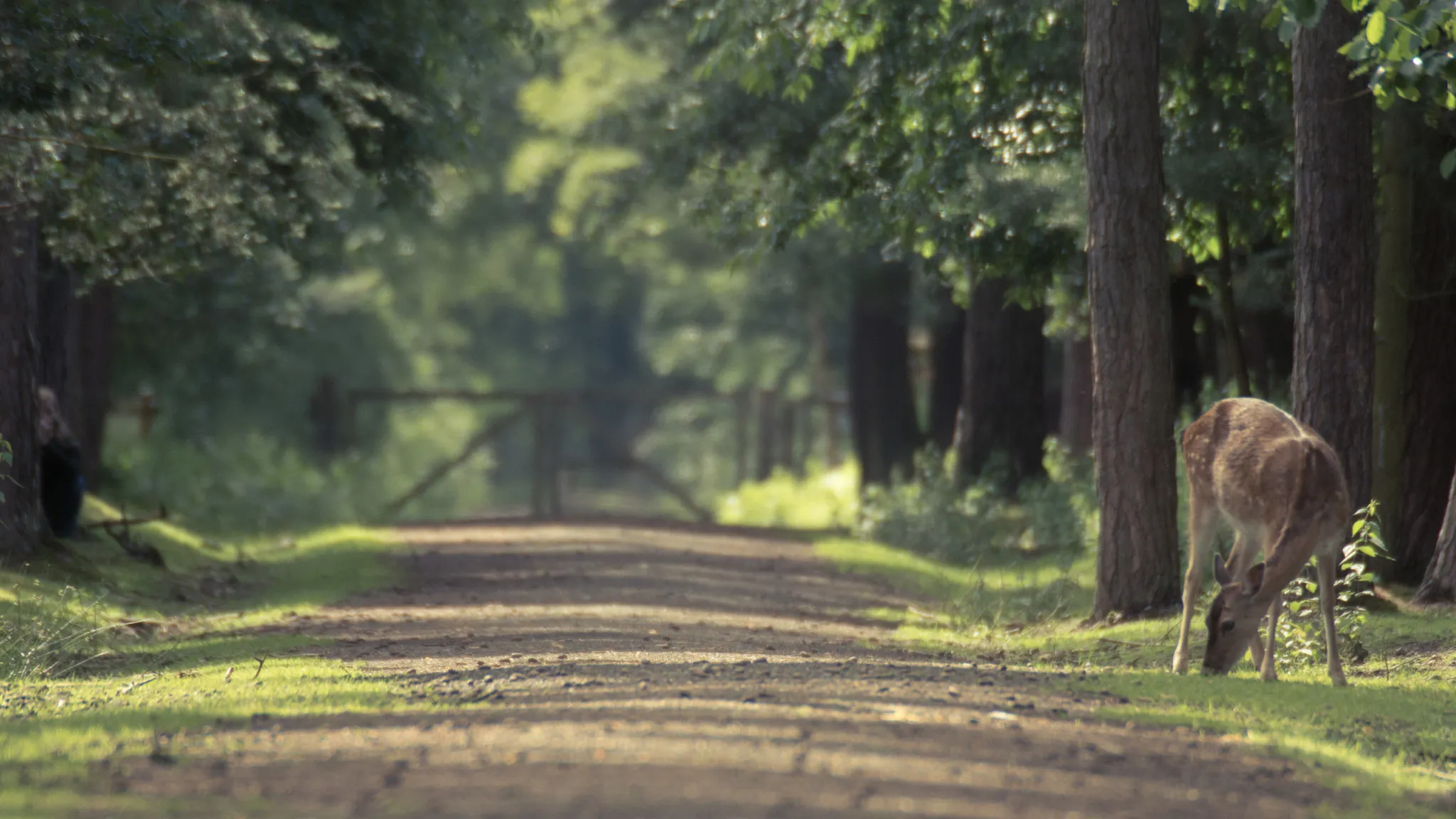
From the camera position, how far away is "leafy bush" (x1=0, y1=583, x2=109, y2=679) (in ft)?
37.2

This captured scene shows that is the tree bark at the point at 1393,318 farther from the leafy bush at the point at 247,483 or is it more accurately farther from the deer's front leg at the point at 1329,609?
the leafy bush at the point at 247,483

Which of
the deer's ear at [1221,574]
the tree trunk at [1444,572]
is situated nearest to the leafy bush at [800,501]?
the tree trunk at [1444,572]

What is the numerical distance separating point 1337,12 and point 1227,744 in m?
7.20

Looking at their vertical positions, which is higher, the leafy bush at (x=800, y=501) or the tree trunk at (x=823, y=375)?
the tree trunk at (x=823, y=375)

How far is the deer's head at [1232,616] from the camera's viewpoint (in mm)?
10156

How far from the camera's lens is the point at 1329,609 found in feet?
33.7

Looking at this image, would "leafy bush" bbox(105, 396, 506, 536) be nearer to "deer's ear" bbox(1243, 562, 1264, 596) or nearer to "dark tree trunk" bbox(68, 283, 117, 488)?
"dark tree trunk" bbox(68, 283, 117, 488)

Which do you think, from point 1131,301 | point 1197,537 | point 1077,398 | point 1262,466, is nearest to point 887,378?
point 1077,398

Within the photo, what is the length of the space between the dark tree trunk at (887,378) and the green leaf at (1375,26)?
19.0m

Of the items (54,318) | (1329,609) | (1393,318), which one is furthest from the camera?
(54,318)

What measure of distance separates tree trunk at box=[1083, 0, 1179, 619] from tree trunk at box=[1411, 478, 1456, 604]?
1.86m

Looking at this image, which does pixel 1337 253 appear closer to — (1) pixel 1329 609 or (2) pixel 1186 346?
(1) pixel 1329 609

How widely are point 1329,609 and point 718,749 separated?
16.4 ft

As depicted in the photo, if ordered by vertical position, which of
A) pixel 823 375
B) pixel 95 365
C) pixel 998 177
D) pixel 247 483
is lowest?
pixel 247 483
